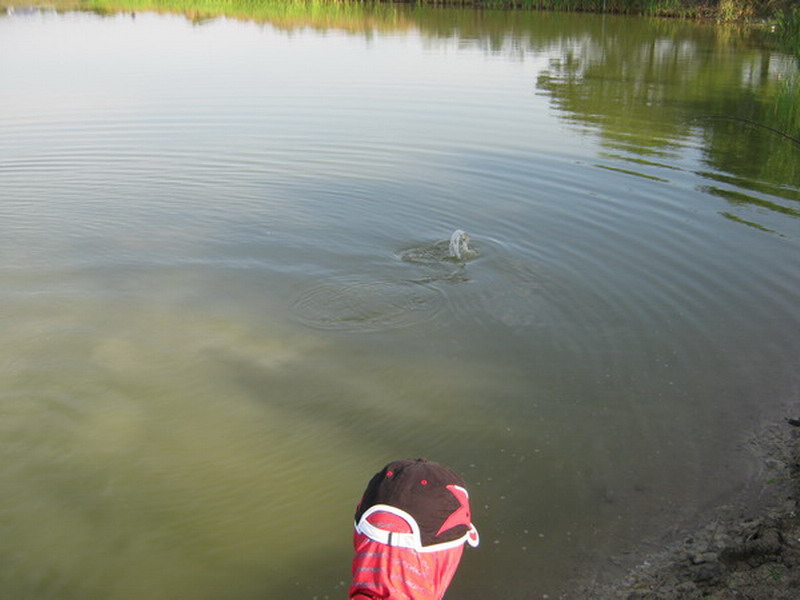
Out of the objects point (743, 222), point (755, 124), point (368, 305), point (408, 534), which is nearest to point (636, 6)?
point (755, 124)

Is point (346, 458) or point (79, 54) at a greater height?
point (79, 54)

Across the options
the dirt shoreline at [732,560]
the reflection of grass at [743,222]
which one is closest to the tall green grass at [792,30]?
the reflection of grass at [743,222]

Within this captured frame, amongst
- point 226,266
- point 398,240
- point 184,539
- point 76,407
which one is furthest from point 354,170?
point 184,539

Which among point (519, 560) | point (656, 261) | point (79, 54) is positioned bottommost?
point (519, 560)

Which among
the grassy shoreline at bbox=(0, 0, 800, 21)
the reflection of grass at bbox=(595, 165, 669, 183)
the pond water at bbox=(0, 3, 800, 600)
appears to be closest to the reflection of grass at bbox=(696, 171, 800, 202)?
the pond water at bbox=(0, 3, 800, 600)

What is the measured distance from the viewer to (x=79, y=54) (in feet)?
72.1

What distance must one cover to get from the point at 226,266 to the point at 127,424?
2978mm

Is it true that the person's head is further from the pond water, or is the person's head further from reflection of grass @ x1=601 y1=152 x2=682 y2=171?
reflection of grass @ x1=601 y1=152 x2=682 y2=171

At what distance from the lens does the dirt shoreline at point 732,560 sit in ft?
11.6

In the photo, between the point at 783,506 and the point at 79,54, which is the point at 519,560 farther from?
the point at 79,54

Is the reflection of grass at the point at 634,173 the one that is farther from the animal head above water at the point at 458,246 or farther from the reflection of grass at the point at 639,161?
the animal head above water at the point at 458,246

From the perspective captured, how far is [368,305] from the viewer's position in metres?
6.87

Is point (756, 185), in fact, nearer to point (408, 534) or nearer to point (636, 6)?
point (408, 534)

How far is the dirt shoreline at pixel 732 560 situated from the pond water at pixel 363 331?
0.16 m
